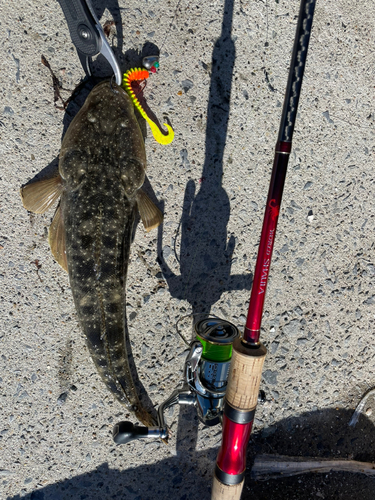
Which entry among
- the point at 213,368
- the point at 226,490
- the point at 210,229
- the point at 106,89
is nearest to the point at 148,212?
the point at 210,229

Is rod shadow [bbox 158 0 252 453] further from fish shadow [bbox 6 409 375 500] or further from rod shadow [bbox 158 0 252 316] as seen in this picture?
fish shadow [bbox 6 409 375 500]

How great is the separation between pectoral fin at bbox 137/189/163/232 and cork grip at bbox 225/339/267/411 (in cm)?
105

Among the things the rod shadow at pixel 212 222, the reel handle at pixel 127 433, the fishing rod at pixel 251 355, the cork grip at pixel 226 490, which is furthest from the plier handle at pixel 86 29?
the cork grip at pixel 226 490

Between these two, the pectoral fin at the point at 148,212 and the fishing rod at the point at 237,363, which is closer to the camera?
the fishing rod at the point at 237,363

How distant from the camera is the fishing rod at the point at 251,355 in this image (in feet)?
6.79

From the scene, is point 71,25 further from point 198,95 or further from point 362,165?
point 362,165

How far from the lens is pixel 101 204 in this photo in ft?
8.19

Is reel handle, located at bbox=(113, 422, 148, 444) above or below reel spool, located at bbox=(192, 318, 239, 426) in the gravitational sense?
below

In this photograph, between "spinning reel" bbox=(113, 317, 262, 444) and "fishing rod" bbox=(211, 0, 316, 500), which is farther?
"spinning reel" bbox=(113, 317, 262, 444)

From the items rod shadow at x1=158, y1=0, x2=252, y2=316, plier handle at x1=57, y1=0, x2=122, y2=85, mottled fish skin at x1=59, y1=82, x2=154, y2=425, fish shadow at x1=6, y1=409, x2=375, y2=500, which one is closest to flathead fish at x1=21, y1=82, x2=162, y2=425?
mottled fish skin at x1=59, y1=82, x2=154, y2=425

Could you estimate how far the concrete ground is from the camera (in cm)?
274

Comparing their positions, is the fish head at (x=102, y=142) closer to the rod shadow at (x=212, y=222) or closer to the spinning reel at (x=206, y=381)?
the rod shadow at (x=212, y=222)

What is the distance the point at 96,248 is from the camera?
253cm

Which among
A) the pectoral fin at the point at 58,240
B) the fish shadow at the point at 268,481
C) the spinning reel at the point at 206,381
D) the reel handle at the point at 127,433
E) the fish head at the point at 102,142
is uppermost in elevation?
the fish head at the point at 102,142
